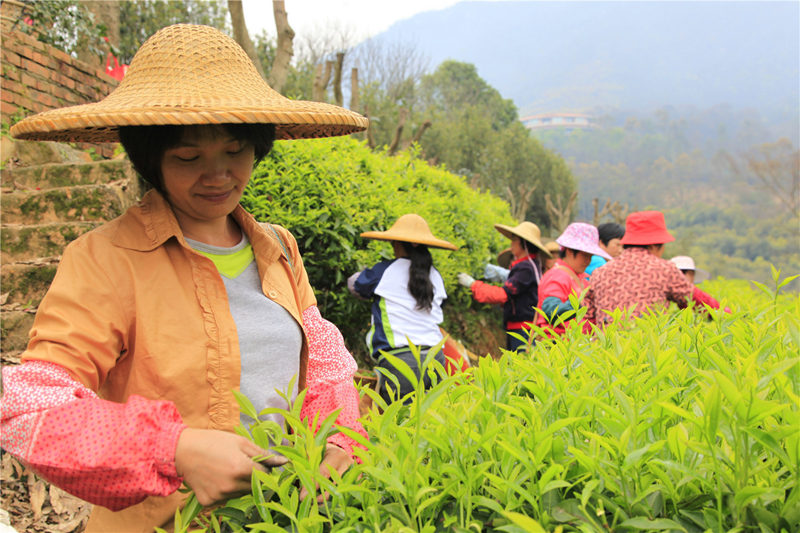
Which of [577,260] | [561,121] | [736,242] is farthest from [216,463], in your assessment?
[561,121]

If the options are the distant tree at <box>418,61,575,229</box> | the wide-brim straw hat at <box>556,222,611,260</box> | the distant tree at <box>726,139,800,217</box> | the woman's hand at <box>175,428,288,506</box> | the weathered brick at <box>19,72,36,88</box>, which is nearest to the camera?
the woman's hand at <box>175,428,288,506</box>

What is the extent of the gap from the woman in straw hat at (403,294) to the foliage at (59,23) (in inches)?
181

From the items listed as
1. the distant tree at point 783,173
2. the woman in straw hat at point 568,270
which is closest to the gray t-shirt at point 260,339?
the woman in straw hat at point 568,270

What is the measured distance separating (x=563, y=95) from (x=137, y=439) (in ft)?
454

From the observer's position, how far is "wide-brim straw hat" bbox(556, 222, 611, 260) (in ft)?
14.6

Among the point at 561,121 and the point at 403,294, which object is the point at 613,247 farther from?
the point at 561,121

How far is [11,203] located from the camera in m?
4.27

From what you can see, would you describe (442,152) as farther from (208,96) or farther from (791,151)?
(208,96)

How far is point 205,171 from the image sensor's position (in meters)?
1.32

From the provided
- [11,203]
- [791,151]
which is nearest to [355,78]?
[11,203]

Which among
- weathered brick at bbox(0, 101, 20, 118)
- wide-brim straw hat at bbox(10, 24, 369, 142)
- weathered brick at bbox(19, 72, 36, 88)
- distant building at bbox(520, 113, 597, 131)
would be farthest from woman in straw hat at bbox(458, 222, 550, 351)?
distant building at bbox(520, 113, 597, 131)

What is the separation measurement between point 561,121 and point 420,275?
95.7m

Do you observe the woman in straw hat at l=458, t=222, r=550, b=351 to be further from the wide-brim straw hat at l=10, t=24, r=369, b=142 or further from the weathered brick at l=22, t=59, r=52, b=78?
the weathered brick at l=22, t=59, r=52, b=78

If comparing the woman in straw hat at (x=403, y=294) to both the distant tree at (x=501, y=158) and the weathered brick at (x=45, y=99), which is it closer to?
the weathered brick at (x=45, y=99)
